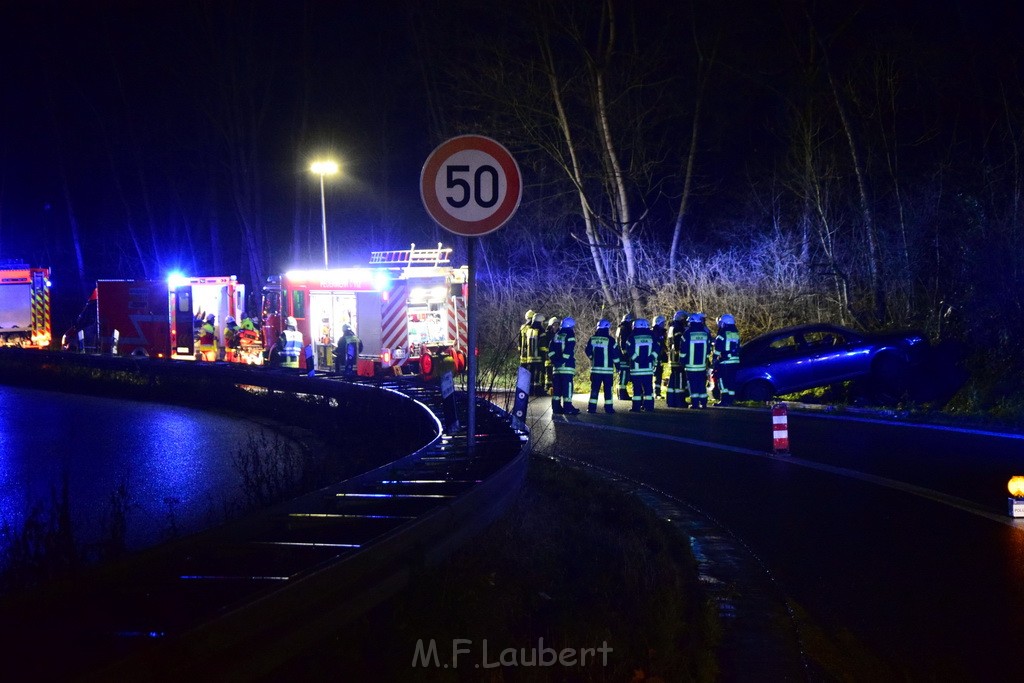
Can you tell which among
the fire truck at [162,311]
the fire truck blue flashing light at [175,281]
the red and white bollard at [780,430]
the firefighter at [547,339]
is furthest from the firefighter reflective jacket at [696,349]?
the fire truck blue flashing light at [175,281]

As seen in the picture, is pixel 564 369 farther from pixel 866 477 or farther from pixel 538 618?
pixel 538 618

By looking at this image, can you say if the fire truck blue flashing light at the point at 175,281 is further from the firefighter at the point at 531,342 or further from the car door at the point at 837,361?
the car door at the point at 837,361

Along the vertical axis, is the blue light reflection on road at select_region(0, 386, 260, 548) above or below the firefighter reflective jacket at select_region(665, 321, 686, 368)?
below

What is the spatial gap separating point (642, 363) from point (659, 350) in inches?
54.6

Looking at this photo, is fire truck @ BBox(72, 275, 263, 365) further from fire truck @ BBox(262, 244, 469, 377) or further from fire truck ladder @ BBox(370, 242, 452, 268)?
fire truck @ BBox(262, 244, 469, 377)

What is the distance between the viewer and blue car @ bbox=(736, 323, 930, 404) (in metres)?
17.6

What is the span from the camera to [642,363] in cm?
1841

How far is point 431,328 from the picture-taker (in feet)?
81.4

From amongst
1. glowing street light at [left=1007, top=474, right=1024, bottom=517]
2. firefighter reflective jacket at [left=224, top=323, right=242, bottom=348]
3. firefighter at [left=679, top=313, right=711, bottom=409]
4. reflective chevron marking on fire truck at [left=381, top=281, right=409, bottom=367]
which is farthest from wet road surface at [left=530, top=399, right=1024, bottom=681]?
firefighter reflective jacket at [left=224, top=323, right=242, bottom=348]

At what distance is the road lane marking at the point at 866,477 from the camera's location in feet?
29.2

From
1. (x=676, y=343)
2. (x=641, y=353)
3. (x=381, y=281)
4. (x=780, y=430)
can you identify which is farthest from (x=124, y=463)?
(x=381, y=281)

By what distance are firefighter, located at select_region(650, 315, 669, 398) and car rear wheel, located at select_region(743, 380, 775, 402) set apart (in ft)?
5.67

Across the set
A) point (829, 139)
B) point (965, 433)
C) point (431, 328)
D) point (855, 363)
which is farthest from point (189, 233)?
point (965, 433)

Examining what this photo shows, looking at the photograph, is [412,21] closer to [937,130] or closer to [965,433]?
[937,130]
